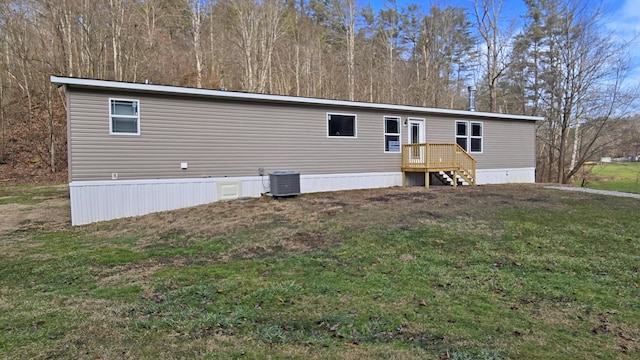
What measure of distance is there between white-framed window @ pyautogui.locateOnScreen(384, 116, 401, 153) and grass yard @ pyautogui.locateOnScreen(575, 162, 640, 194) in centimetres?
1612

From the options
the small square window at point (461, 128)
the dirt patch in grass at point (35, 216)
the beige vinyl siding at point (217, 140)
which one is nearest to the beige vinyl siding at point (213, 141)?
the beige vinyl siding at point (217, 140)

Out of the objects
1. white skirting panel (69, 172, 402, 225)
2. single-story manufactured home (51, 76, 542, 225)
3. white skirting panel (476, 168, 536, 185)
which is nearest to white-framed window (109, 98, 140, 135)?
single-story manufactured home (51, 76, 542, 225)

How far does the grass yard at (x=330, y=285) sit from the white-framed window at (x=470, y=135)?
6727 mm

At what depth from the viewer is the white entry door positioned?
13.1 metres

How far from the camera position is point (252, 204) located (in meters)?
9.43

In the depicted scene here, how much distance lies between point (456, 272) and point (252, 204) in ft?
19.5

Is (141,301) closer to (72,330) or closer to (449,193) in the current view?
(72,330)

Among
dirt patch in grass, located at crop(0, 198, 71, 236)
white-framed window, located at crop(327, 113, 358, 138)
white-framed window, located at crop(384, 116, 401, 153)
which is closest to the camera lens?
dirt patch in grass, located at crop(0, 198, 71, 236)

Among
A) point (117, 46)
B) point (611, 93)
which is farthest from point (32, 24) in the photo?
point (611, 93)

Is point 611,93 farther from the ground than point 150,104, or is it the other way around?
point 611,93

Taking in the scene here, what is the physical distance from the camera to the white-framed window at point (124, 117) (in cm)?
861

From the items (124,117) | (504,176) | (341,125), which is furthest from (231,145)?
(504,176)

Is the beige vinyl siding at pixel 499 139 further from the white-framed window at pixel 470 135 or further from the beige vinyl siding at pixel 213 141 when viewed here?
the beige vinyl siding at pixel 213 141

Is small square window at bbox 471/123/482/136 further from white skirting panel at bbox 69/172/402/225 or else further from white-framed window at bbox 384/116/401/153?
white skirting panel at bbox 69/172/402/225
